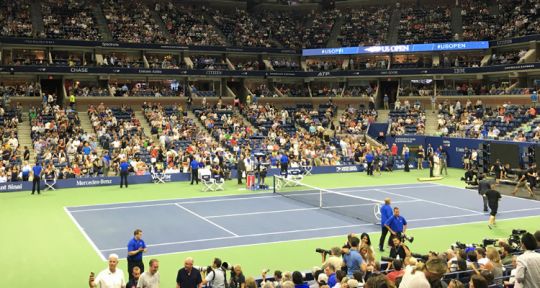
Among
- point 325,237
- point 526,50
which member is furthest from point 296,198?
point 526,50

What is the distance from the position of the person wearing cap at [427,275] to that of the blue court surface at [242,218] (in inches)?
441

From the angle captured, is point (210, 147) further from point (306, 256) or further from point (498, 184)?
point (306, 256)

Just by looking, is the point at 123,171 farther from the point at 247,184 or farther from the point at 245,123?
the point at 245,123

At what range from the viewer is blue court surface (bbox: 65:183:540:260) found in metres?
19.4

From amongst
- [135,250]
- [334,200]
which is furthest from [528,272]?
[334,200]

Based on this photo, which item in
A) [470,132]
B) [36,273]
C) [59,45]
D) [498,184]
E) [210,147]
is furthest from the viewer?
[59,45]

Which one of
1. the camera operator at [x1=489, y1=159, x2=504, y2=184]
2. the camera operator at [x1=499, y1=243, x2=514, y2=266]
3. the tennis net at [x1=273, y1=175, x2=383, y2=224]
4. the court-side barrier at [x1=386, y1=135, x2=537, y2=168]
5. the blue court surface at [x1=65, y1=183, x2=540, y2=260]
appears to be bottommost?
the blue court surface at [x1=65, y1=183, x2=540, y2=260]

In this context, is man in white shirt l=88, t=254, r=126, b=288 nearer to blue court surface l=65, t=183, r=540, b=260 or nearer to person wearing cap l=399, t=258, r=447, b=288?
person wearing cap l=399, t=258, r=447, b=288

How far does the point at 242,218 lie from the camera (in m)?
23.1

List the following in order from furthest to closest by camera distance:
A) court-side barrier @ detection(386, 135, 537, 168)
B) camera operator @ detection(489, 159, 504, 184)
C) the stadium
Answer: court-side barrier @ detection(386, 135, 537, 168) → camera operator @ detection(489, 159, 504, 184) → the stadium

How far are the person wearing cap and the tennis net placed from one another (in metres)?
14.0

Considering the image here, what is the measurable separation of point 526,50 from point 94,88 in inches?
1520

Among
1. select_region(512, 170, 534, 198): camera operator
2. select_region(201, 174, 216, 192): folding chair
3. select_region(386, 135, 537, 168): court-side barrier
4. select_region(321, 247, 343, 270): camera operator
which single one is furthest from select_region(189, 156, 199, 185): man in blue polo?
select_region(321, 247, 343, 270): camera operator

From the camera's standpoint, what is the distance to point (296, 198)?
1103 inches
